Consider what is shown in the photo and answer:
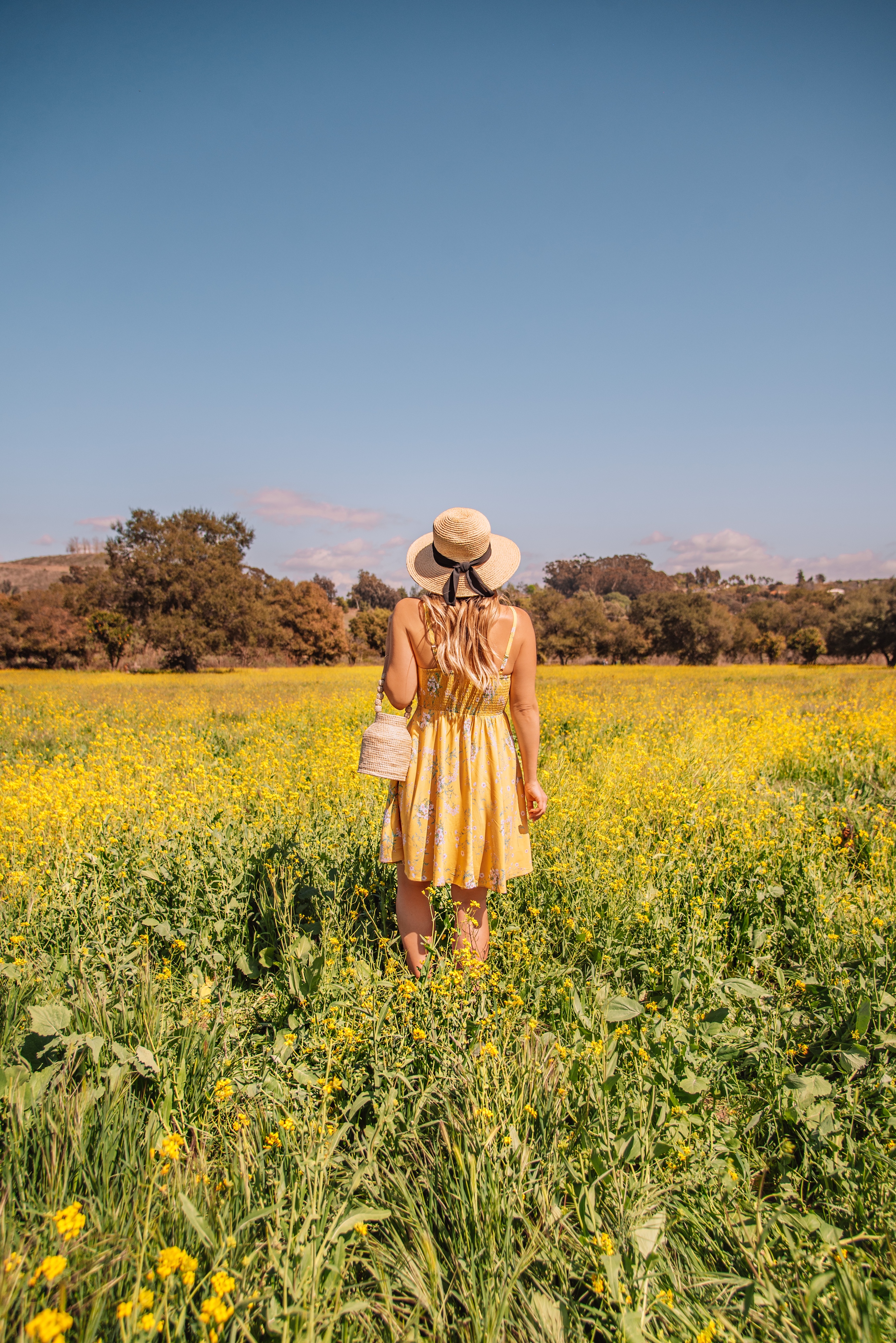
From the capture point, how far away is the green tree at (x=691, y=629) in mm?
49125

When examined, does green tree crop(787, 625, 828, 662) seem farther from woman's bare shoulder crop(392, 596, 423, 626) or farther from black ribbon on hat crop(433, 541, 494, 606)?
woman's bare shoulder crop(392, 596, 423, 626)

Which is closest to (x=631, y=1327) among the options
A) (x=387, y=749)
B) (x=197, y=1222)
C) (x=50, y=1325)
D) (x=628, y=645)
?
(x=197, y=1222)

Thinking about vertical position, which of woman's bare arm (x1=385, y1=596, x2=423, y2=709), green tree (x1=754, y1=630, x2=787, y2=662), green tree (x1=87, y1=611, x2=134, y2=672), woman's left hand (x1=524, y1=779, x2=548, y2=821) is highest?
green tree (x1=87, y1=611, x2=134, y2=672)

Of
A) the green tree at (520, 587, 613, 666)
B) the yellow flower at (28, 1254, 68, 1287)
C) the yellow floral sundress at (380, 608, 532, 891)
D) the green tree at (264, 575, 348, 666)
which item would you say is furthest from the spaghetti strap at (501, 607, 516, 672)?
the green tree at (520, 587, 613, 666)

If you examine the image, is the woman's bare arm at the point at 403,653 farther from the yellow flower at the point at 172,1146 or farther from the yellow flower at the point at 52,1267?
the yellow flower at the point at 52,1267

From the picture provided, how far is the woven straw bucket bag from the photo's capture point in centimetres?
257

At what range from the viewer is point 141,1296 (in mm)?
1142

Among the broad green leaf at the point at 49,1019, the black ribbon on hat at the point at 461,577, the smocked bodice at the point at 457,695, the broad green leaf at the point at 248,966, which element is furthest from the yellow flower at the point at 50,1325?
the black ribbon on hat at the point at 461,577

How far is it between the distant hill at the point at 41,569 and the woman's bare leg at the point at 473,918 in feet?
297

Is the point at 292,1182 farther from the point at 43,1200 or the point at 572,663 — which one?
the point at 572,663

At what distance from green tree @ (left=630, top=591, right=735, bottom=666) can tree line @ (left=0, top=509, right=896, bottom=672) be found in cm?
9

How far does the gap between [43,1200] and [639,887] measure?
9.56 feet

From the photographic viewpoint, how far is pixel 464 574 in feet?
8.46

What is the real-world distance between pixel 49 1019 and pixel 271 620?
43434 mm
